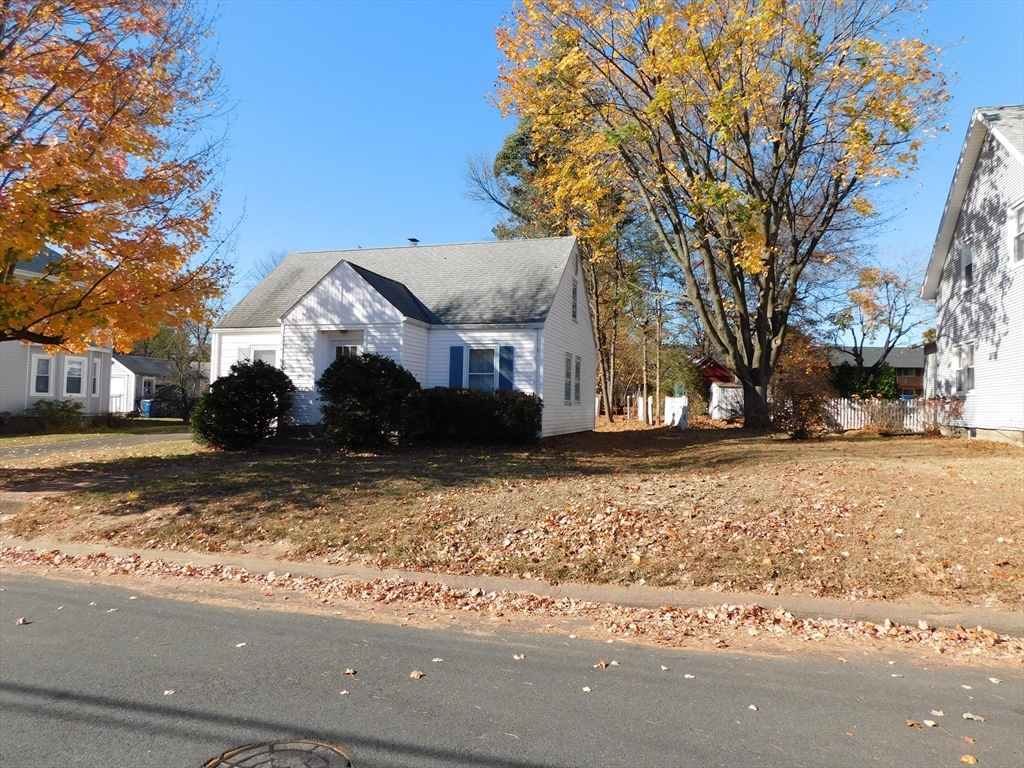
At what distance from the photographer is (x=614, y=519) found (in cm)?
869

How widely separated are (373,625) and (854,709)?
376 cm

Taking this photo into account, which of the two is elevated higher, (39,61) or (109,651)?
(39,61)

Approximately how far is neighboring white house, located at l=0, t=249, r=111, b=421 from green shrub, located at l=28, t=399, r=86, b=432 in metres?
0.90

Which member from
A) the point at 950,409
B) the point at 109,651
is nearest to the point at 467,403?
the point at 109,651

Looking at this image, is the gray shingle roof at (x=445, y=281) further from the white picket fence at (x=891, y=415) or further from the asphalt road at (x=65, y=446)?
the white picket fence at (x=891, y=415)

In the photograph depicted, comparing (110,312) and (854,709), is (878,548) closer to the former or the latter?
(854,709)

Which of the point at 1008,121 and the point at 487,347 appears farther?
the point at 487,347

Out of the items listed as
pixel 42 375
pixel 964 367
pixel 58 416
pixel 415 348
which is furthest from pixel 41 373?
pixel 964 367

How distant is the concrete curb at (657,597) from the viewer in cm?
623

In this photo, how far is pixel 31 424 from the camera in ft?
84.7

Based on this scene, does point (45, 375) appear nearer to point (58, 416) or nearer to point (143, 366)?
point (58, 416)

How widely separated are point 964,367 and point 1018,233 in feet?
16.3

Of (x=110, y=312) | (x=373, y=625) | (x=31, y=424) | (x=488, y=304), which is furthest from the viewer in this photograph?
(x=31, y=424)

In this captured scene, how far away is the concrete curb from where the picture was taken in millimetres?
6234
